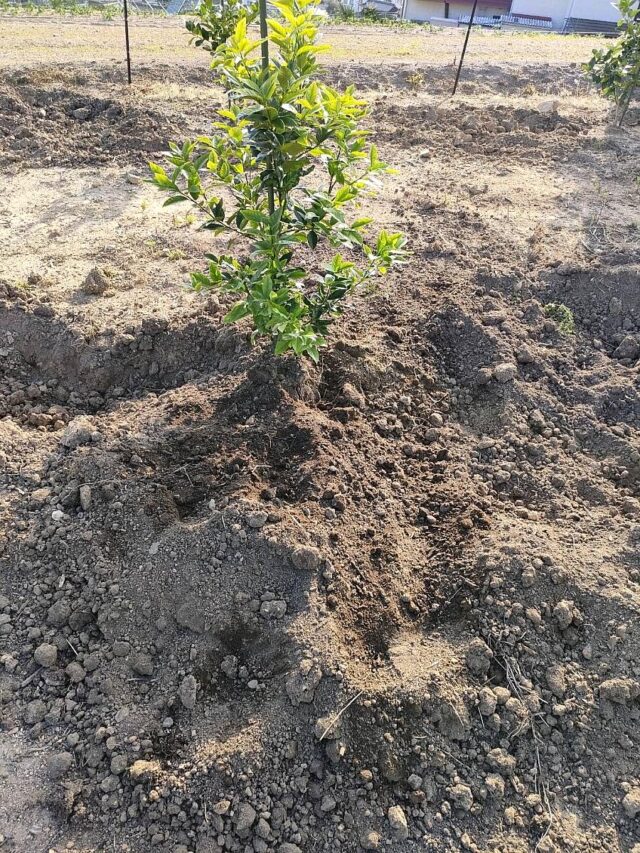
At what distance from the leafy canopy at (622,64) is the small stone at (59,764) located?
9.81m

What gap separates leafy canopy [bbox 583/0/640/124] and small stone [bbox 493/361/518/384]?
6.56 metres

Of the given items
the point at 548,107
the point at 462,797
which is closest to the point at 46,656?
the point at 462,797

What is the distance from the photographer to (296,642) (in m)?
2.62

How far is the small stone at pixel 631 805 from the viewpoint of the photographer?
237 centimetres

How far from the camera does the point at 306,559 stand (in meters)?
2.80

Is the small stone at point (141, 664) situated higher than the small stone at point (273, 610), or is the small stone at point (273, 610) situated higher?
the small stone at point (273, 610)

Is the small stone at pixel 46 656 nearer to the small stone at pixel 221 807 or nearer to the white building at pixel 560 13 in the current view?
the small stone at pixel 221 807

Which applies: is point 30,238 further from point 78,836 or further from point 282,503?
point 78,836

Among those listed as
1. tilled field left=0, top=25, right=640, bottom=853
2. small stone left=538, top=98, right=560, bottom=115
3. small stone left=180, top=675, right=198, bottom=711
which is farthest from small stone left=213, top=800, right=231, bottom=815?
small stone left=538, top=98, right=560, bottom=115

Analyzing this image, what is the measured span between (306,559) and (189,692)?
2.48ft

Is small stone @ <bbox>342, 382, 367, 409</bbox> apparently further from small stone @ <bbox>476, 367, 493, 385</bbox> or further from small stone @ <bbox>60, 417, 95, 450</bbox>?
small stone @ <bbox>60, 417, 95, 450</bbox>

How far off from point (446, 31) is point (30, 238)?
598 inches

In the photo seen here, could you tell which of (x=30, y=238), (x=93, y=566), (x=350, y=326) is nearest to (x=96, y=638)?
(x=93, y=566)

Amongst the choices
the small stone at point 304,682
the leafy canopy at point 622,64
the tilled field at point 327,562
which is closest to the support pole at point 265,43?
the tilled field at point 327,562
